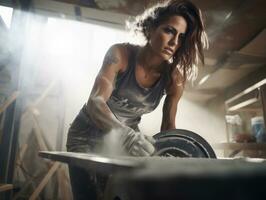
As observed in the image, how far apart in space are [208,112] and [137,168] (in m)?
6.20

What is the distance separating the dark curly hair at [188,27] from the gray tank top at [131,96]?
24 centimetres

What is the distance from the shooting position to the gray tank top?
1.63 metres

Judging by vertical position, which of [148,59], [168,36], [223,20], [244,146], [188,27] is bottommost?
[244,146]

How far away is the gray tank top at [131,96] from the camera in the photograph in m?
1.63

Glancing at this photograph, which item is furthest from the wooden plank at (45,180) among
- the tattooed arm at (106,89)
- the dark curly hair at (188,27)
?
the dark curly hair at (188,27)

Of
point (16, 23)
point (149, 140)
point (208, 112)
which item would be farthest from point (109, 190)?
point (208, 112)

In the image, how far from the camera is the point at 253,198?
0.29 m

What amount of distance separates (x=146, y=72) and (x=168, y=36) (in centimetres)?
29

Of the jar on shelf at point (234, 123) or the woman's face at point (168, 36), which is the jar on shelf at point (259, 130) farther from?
the woman's face at point (168, 36)

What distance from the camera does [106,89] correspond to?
1.46 meters

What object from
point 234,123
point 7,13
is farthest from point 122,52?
point 234,123

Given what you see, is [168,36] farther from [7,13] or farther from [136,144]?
[7,13]

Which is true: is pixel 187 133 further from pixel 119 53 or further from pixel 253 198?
pixel 253 198

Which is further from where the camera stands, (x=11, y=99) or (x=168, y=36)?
(x=11, y=99)
